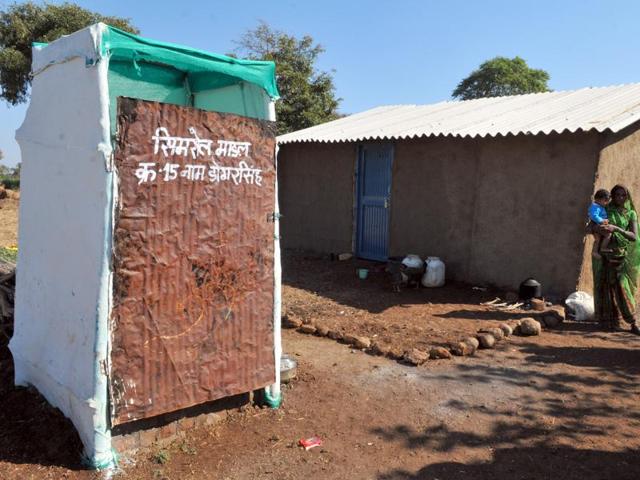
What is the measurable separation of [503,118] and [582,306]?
3.30 metres

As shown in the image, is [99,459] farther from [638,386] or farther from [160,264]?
[638,386]

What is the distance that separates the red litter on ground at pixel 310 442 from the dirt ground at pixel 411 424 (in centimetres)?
5

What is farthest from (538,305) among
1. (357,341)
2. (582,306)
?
(357,341)

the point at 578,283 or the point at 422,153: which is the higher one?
the point at 422,153

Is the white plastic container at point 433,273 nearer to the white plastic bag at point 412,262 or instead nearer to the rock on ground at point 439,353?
the white plastic bag at point 412,262

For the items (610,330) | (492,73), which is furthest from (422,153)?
(492,73)

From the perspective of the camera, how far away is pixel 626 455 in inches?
128

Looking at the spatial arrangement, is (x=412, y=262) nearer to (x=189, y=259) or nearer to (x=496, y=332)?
(x=496, y=332)

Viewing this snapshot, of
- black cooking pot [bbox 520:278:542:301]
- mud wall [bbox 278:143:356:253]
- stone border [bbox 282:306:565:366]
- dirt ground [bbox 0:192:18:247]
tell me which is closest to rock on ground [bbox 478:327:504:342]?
stone border [bbox 282:306:565:366]

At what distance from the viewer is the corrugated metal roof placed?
22.5 ft

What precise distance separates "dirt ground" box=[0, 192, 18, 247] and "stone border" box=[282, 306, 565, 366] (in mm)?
8491

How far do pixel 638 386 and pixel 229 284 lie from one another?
139 inches

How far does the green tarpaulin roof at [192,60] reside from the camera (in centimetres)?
282

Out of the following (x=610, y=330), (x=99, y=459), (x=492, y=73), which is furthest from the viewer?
(x=492, y=73)
